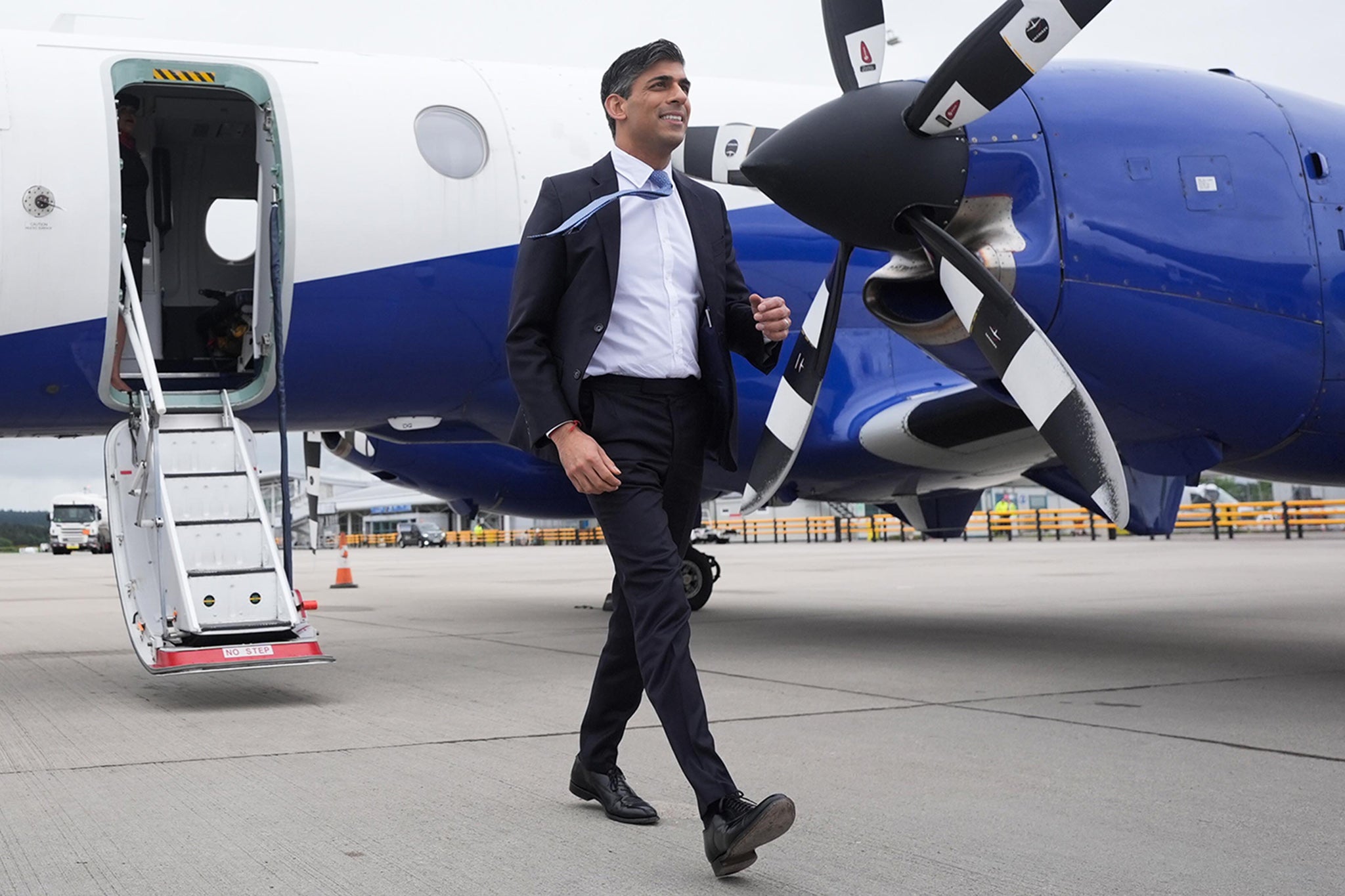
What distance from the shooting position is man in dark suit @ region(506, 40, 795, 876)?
336cm

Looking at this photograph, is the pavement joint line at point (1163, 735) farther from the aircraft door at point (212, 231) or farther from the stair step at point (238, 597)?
the aircraft door at point (212, 231)

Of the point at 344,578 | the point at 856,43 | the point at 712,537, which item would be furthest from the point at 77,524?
the point at 856,43

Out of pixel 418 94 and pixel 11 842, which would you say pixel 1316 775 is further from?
pixel 418 94

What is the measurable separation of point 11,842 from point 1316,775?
389cm

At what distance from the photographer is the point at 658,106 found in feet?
11.5

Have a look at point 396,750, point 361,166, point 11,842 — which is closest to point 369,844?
point 11,842

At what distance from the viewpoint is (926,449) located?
841cm

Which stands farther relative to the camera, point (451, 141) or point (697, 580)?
point (697, 580)

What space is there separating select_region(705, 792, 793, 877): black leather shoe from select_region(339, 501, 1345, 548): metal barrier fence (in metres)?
17.6

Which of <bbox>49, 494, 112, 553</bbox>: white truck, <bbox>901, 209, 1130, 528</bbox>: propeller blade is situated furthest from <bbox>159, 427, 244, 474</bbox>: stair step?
<bbox>49, 494, 112, 553</bbox>: white truck

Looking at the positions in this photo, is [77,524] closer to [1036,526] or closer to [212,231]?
[1036,526]

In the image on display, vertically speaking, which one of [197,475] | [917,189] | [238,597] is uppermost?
[917,189]

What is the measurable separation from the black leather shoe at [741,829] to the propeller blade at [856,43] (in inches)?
158

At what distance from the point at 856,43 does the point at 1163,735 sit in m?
3.37
